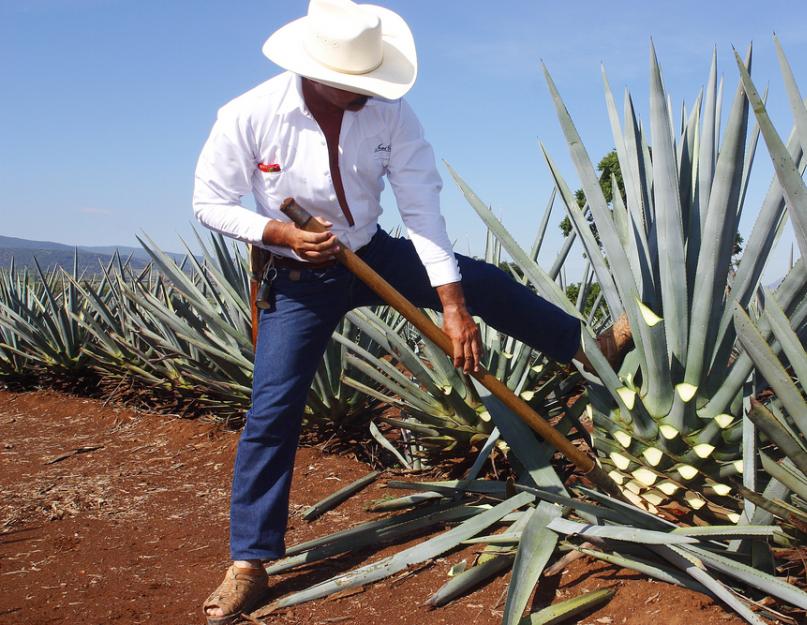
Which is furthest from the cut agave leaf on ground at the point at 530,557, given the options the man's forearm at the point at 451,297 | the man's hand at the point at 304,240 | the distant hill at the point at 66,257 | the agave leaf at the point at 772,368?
the distant hill at the point at 66,257

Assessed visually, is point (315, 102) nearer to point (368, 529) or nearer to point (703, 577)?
point (368, 529)

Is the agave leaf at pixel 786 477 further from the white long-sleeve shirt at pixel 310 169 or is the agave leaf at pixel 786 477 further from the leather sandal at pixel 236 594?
the leather sandal at pixel 236 594

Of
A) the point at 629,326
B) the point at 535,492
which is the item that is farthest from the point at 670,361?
the point at 535,492

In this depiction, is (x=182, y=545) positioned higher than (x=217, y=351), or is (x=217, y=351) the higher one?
(x=217, y=351)

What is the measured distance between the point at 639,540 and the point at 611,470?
40 cm

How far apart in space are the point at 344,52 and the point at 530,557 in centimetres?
139

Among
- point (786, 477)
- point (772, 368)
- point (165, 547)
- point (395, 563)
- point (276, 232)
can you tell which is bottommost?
point (165, 547)

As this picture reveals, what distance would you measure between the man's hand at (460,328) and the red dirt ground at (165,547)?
0.58m

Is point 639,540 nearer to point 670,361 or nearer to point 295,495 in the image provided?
point 670,361

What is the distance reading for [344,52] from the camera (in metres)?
2.24

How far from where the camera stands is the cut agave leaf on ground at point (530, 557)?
1956 mm

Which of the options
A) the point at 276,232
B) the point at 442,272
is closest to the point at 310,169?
the point at 276,232

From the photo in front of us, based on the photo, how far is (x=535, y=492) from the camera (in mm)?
2275

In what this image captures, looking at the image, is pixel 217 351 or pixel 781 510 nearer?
pixel 781 510
